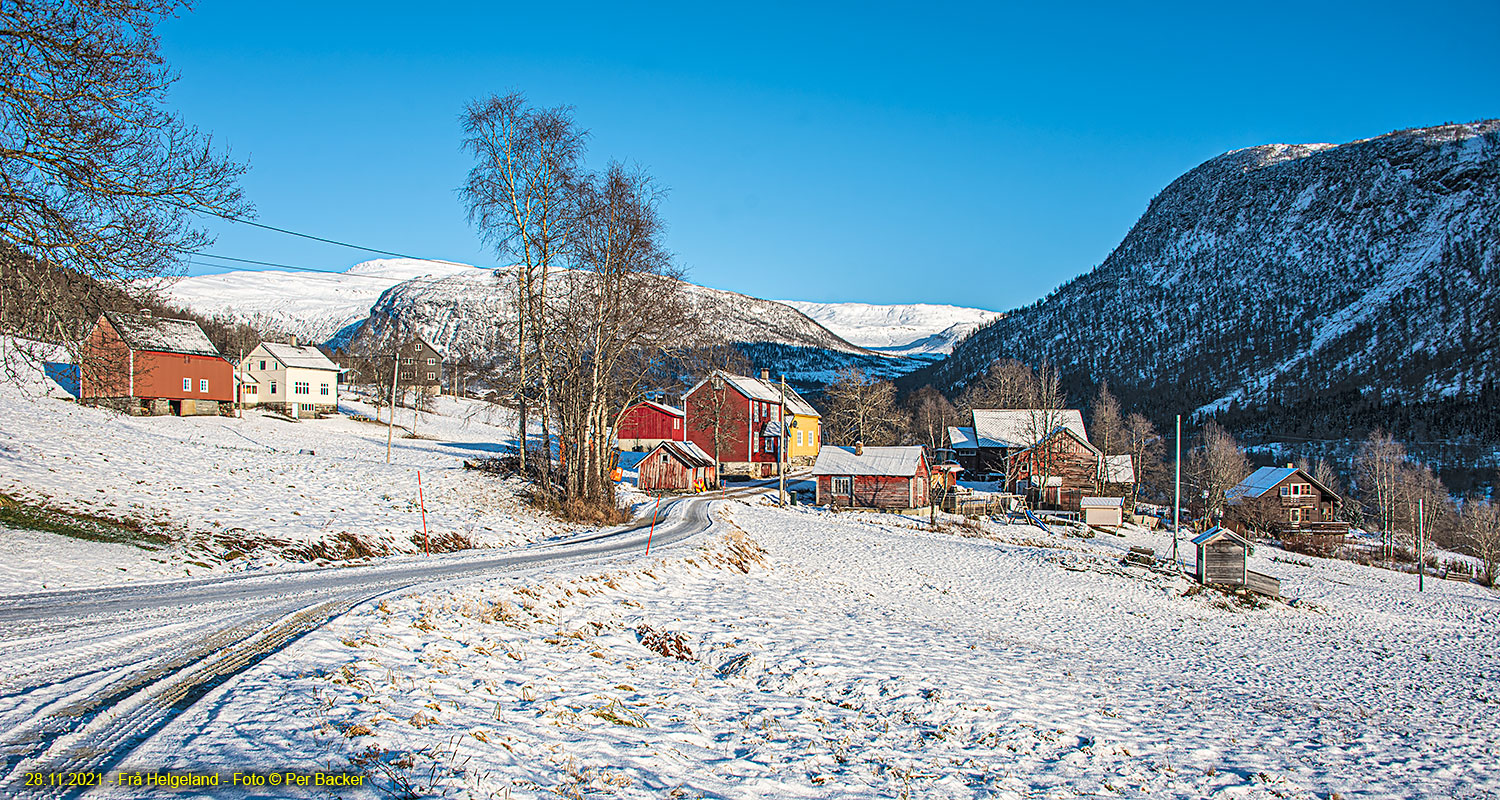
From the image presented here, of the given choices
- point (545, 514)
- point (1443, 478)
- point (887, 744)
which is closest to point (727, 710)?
point (887, 744)

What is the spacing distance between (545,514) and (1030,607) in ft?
51.6

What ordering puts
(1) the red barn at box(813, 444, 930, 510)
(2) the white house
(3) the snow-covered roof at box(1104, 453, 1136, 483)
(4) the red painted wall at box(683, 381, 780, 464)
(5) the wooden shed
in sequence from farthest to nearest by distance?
(3) the snow-covered roof at box(1104, 453, 1136, 483) → (2) the white house → (4) the red painted wall at box(683, 381, 780, 464) → (1) the red barn at box(813, 444, 930, 510) → (5) the wooden shed

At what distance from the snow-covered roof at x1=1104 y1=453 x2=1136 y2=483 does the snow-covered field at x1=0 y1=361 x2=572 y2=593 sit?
5818 centimetres

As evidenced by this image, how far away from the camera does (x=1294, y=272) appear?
176750 mm

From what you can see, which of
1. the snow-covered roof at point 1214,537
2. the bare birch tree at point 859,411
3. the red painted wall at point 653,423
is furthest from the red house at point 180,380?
the snow-covered roof at point 1214,537

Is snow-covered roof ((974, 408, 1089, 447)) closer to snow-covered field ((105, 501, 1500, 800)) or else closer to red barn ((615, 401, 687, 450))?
red barn ((615, 401, 687, 450))

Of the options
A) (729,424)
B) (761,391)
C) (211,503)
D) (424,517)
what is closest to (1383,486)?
(761,391)

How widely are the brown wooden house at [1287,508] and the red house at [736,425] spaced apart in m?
36.7

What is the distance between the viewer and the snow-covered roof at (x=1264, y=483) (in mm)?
59594

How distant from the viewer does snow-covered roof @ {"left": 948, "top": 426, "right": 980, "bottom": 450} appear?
3095 inches

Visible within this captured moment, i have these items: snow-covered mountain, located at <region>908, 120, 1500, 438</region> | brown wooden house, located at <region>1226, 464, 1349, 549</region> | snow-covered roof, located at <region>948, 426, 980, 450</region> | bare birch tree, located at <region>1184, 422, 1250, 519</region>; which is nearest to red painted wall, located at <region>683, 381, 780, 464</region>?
snow-covered roof, located at <region>948, 426, 980, 450</region>

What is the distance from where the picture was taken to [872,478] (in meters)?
49.8

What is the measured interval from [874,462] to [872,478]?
1.06 meters

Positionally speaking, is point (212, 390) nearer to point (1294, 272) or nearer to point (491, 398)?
point (491, 398)
